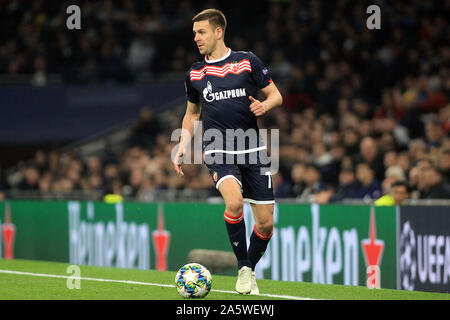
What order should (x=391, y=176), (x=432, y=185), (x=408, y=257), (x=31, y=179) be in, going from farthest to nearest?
(x=31, y=179) < (x=391, y=176) < (x=432, y=185) < (x=408, y=257)

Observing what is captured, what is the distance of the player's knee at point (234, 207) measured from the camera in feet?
23.9

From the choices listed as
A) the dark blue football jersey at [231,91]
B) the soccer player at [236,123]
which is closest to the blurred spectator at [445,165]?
the soccer player at [236,123]

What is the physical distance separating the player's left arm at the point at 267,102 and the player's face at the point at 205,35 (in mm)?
597

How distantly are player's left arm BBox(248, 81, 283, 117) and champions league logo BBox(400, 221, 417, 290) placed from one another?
3.66 metres

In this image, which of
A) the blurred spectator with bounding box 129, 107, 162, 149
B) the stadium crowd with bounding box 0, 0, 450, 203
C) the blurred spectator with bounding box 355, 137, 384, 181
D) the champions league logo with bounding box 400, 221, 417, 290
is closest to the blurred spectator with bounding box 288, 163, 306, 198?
the stadium crowd with bounding box 0, 0, 450, 203

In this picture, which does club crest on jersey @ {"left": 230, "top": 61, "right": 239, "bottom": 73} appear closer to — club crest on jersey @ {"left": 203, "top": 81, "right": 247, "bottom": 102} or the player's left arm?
club crest on jersey @ {"left": 203, "top": 81, "right": 247, "bottom": 102}

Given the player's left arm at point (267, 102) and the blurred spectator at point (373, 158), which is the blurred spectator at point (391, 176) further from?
the player's left arm at point (267, 102)

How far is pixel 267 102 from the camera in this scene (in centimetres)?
740

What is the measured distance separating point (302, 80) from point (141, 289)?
429 inches

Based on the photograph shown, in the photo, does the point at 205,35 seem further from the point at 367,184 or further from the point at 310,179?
the point at 310,179

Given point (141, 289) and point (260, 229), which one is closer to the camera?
point (260, 229)

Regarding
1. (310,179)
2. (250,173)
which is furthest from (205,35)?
(310,179)
